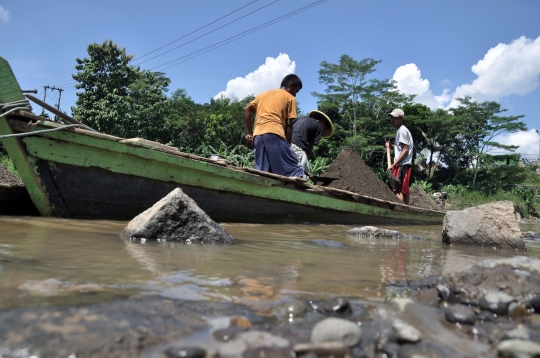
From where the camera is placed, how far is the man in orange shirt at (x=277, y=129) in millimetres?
4969

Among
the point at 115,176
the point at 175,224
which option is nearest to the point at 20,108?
the point at 115,176

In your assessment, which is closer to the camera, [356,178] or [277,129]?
[277,129]

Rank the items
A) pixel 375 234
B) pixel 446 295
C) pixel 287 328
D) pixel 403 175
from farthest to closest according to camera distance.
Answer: pixel 403 175, pixel 375 234, pixel 446 295, pixel 287 328

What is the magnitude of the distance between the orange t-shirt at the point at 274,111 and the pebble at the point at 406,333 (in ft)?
12.5

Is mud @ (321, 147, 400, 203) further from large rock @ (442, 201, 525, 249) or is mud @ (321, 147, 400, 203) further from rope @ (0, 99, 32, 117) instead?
rope @ (0, 99, 32, 117)

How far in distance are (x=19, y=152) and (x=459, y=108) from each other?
21.4 meters

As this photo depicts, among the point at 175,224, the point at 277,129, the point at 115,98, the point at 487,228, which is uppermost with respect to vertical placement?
the point at 115,98

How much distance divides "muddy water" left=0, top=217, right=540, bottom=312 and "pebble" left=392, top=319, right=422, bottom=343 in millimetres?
401

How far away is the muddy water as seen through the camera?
5.15ft

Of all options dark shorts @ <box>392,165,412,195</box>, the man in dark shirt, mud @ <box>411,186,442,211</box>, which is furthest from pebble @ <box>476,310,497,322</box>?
mud @ <box>411,186,442,211</box>

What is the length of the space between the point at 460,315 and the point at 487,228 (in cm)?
286

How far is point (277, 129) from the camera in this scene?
4934mm

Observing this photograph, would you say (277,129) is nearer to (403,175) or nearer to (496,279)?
(403,175)

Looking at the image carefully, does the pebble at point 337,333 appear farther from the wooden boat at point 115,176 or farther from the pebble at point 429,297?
the wooden boat at point 115,176
